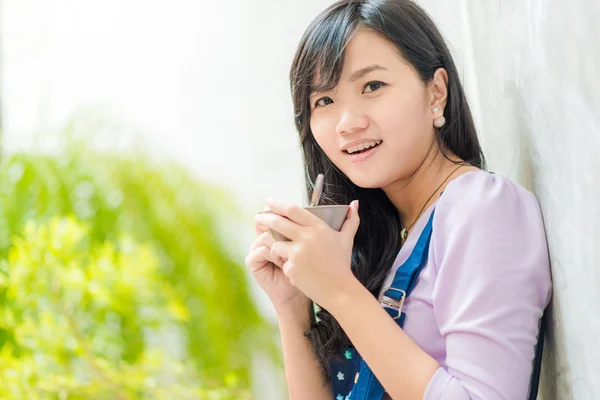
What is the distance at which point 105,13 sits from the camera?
2.90 metres

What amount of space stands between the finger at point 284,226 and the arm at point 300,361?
0.34m

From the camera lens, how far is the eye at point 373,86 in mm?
1087

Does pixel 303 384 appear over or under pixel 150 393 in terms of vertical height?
over

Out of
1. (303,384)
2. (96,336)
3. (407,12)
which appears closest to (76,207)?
(96,336)

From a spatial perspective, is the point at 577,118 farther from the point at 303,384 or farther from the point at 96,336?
the point at 96,336

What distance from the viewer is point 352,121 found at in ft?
3.55

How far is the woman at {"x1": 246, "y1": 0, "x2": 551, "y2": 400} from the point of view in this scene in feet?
2.86

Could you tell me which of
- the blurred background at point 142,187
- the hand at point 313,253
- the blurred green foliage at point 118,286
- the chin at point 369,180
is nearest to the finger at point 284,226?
the hand at point 313,253

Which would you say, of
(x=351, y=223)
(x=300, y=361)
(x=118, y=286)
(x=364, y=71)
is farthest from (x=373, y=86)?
(x=118, y=286)

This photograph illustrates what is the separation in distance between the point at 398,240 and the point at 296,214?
1.30 feet

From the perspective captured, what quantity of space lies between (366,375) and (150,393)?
5.07 ft

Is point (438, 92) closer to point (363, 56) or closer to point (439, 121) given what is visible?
point (439, 121)

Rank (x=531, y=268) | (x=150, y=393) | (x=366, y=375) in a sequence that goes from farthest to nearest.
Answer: (x=150, y=393) → (x=366, y=375) → (x=531, y=268)

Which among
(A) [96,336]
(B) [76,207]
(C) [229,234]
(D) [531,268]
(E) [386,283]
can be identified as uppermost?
(D) [531,268]
